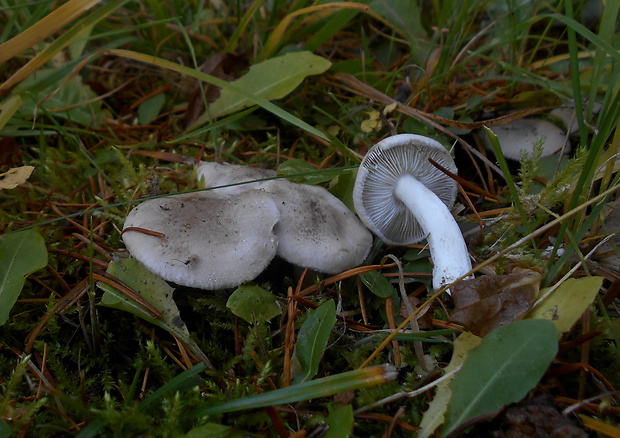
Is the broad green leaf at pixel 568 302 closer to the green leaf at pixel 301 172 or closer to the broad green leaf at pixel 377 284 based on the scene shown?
the broad green leaf at pixel 377 284

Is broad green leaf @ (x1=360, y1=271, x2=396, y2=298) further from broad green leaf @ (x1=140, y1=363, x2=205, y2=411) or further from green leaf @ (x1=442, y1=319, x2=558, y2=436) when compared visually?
broad green leaf @ (x1=140, y1=363, x2=205, y2=411)

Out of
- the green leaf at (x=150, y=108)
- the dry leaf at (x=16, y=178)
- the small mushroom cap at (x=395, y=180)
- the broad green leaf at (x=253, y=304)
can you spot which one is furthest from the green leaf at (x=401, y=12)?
the dry leaf at (x=16, y=178)

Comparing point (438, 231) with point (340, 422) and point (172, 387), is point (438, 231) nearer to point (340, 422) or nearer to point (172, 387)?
point (340, 422)

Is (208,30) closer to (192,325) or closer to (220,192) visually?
(220,192)

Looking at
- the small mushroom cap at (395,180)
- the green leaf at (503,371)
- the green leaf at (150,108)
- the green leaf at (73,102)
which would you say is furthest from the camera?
the green leaf at (150,108)

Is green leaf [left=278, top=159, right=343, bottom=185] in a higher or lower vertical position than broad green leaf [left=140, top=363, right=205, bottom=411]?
higher

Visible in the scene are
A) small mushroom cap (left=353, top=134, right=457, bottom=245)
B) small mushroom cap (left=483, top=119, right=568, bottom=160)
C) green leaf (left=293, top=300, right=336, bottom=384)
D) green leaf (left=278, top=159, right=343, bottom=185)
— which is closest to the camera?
green leaf (left=293, top=300, right=336, bottom=384)

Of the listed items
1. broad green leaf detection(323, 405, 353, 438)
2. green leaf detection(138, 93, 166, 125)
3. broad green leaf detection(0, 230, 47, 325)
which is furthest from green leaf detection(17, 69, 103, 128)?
broad green leaf detection(323, 405, 353, 438)

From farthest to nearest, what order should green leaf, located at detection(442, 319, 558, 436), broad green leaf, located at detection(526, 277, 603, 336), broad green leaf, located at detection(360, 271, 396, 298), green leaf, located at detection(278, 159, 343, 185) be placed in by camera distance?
green leaf, located at detection(278, 159, 343, 185), broad green leaf, located at detection(360, 271, 396, 298), broad green leaf, located at detection(526, 277, 603, 336), green leaf, located at detection(442, 319, 558, 436)
